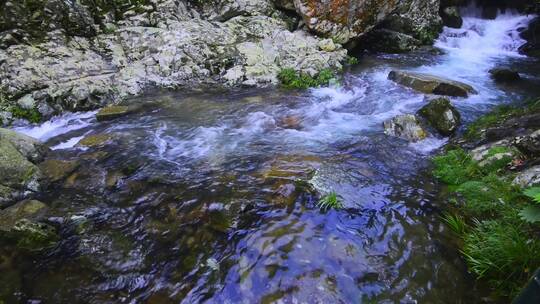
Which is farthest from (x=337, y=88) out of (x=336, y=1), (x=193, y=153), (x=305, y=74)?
(x=193, y=153)

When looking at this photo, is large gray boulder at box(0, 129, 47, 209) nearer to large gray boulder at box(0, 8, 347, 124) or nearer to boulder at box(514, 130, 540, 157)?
large gray boulder at box(0, 8, 347, 124)

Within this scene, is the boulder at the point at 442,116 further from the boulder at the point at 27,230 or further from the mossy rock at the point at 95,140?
the boulder at the point at 27,230

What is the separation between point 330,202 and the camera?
5160mm

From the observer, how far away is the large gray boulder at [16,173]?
5.71 meters

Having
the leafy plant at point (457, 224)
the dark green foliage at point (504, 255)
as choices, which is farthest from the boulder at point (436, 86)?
the dark green foliage at point (504, 255)

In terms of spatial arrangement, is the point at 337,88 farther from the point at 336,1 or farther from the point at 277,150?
the point at 277,150

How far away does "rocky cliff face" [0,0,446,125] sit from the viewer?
30.2 feet

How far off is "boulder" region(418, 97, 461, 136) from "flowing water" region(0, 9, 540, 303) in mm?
394

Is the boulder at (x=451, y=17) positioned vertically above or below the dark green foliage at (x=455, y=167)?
above

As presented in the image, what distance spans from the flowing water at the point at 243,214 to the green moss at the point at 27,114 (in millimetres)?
310

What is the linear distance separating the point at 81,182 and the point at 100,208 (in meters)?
1.01

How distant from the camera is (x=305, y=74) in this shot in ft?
36.7

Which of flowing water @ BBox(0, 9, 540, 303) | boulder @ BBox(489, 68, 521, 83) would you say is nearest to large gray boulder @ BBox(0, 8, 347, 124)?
flowing water @ BBox(0, 9, 540, 303)

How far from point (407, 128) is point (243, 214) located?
420 centimetres
